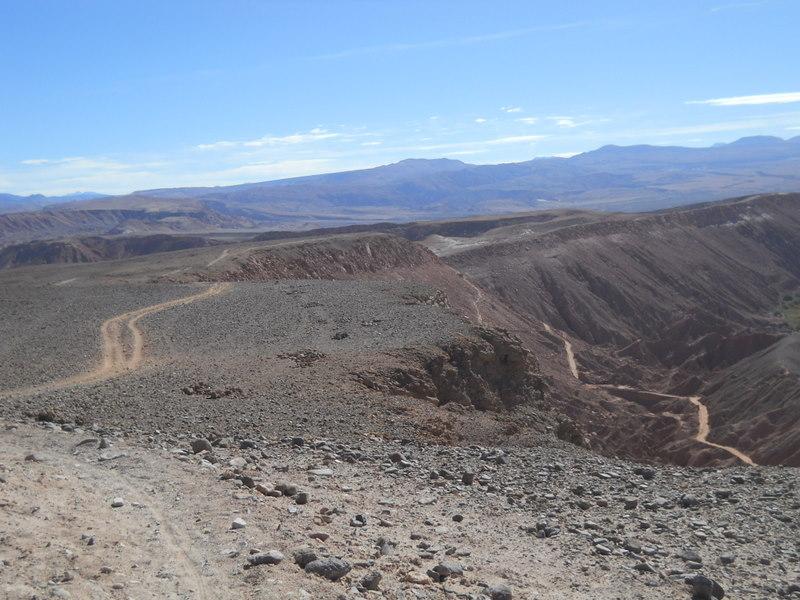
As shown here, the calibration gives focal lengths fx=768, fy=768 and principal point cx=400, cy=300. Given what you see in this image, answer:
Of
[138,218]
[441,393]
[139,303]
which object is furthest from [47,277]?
[138,218]

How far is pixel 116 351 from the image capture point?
64.5ft

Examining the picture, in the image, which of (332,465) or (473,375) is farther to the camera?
(473,375)

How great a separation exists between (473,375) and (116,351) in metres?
9.13

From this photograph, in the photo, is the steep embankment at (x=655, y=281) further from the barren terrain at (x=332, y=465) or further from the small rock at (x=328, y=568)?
the small rock at (x=328, y=568)

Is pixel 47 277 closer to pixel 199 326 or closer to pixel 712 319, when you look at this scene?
pixel 199 326

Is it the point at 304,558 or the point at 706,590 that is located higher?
the point at 304,558

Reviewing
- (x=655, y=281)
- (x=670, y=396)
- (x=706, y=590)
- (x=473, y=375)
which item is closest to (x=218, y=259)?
(x=670, y=396)

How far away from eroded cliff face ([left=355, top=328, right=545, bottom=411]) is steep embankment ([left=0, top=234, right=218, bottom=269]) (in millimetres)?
77966

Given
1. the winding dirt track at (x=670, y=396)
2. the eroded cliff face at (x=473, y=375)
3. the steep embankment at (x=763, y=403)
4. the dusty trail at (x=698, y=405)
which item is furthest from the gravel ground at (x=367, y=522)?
the winding dirt track at (x=670, y=396)

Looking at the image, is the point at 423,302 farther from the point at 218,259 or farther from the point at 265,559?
the point at 265,559

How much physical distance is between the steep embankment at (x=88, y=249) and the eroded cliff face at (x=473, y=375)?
77966mm

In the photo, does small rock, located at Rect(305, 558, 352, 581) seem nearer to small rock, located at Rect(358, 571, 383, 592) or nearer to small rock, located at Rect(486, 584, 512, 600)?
small rock, located at Rect(358, 571, 383, 592)

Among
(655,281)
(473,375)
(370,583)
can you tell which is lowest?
(655,281)

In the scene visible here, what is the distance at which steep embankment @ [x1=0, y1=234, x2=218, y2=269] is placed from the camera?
95125 mm
